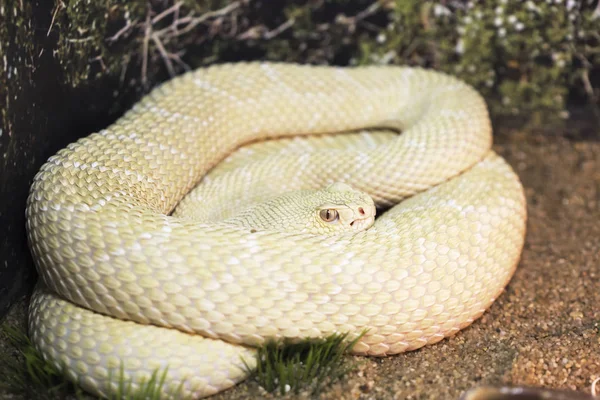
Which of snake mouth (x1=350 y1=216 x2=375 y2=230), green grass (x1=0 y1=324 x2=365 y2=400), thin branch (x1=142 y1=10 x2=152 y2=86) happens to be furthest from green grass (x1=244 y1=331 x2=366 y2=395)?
thin branch (x1=142 y1=10 x2=152 y2=86)

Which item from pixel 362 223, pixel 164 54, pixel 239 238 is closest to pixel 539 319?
pixel 362 223

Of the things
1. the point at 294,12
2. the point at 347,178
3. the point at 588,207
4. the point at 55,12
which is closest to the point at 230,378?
the point at 347,178

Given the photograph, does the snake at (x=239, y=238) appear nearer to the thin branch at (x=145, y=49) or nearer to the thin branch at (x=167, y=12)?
the thin branch at (x=145, y=49)

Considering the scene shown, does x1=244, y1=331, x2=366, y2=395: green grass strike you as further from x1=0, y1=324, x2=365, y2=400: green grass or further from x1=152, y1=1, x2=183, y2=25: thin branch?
x1=152, y1=1, x2=183, y2=25: thin branch

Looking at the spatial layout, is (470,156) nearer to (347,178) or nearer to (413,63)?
(347,178)

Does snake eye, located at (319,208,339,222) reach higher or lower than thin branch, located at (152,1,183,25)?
lower

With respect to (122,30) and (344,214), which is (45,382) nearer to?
(344,214)

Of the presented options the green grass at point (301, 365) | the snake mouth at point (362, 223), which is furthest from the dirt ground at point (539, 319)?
the snake mouth at point (362, 223)
